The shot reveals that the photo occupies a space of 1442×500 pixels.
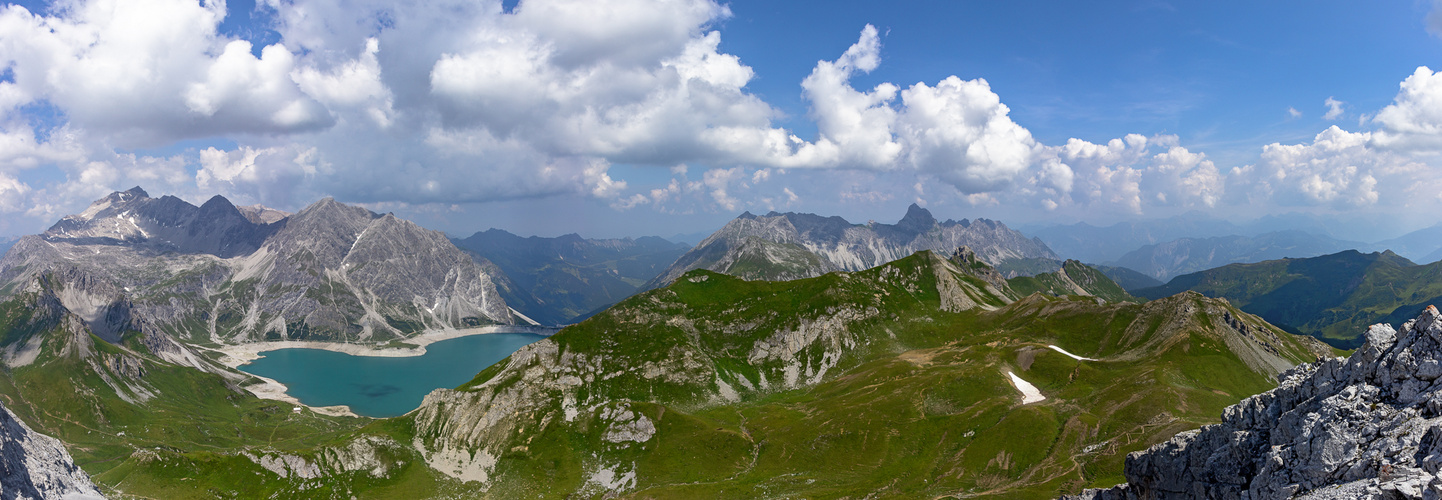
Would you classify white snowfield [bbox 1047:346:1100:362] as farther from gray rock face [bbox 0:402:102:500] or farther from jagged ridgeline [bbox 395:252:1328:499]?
gray rock face [bbox 0:402:102:500]

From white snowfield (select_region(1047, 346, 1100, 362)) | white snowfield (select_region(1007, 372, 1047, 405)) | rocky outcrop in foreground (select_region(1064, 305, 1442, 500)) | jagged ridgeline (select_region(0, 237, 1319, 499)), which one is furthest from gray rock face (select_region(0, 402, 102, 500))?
white snowfield (select_region(1047, 346, 1100, 362))

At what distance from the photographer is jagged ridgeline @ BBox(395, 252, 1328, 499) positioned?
11356cm

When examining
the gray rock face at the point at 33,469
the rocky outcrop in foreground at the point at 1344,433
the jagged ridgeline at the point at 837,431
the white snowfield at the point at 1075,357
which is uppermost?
the rocky outcrop in foreground at the point at 1344,433

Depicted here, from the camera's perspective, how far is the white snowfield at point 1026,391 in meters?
138

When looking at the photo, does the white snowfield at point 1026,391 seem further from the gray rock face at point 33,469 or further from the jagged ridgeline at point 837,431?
the gray rock face at point 33,469

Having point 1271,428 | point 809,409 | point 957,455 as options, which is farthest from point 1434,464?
point 809,409

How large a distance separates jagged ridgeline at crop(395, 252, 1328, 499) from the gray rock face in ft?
282

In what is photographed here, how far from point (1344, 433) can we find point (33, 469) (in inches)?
4245

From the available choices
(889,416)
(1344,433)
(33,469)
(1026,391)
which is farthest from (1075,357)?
(33,469)

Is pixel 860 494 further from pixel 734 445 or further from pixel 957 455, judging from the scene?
pixel 734 445

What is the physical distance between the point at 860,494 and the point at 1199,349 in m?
98.1

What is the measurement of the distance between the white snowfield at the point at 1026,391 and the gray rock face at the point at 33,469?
15492 centimetres

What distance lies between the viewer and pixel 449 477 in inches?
5984

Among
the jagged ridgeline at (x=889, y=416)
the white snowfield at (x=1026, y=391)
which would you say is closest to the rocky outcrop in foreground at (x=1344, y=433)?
the jagged ridgeline at (x=889, y=416)
